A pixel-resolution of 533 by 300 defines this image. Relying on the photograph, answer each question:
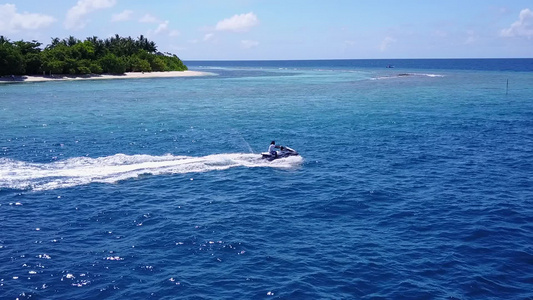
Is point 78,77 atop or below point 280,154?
atop

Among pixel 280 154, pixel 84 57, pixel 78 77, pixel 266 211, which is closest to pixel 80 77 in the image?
pixel 78 77

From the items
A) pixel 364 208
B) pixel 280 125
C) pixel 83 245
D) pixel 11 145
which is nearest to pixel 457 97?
pixel 280 125

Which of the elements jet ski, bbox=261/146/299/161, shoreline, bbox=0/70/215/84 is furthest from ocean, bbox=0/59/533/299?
shoreline, bbox=0/70/215/84

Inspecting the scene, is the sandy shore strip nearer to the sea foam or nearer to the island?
the island

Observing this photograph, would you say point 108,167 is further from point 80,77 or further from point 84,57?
point 84,57

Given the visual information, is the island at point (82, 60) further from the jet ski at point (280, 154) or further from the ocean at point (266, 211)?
the jet ski at point (280, 154)
